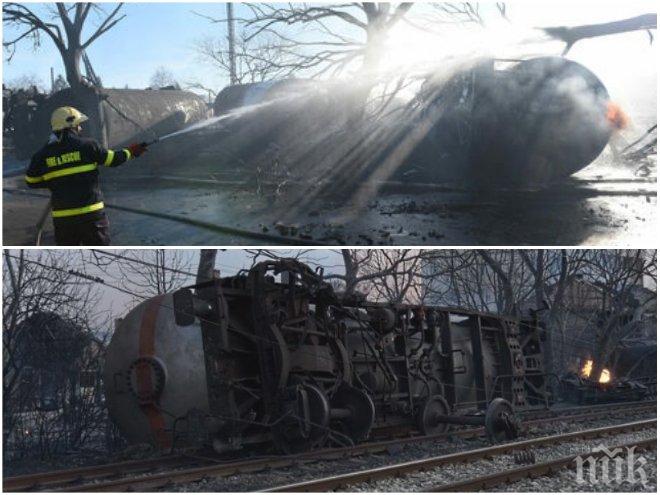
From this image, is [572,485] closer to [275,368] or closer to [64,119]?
[275,368]

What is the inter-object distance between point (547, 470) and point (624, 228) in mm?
3460

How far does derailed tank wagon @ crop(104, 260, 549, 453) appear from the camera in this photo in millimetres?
9258

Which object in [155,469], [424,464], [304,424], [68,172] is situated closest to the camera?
[68,172]

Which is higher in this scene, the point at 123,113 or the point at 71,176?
the point at 123,113

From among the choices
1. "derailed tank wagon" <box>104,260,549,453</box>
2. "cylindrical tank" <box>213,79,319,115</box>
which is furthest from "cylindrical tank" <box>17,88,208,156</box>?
"derailed tank wagon" <box>104,260,549,453</box>

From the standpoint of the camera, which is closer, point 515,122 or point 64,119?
point 64,119

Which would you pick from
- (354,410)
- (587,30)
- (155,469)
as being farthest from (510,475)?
(587,30)

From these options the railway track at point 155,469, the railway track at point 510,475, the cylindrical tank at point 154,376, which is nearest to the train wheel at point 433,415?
the railway track at point 155,469

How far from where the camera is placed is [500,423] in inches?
448

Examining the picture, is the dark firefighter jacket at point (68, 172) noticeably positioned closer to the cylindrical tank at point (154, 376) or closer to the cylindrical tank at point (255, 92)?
the cylindrical tank at point (154, 376)

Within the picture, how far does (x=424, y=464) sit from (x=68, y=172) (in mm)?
5089

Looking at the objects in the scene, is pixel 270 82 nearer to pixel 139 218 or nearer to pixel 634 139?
pixel 139 218

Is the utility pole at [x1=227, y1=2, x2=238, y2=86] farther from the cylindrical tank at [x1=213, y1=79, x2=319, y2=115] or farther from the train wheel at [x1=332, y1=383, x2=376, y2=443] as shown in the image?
the train wheel at [x1=332, y1=383, x2=376, y2=443]

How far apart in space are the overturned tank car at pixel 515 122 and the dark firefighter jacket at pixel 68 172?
4390 mm
